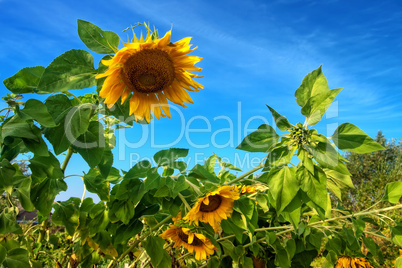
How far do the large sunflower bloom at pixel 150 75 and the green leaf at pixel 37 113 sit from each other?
19 cm

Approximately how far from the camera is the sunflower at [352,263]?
2162mm

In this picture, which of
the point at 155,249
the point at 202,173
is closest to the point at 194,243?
the point at 155,249

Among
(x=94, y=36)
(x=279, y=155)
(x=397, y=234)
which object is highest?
(x=94, y=36)

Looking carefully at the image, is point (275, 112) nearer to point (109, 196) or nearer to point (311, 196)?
point (311, 196)

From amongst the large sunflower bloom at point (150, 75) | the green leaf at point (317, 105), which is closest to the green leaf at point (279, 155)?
the green leaf at point (317, 105)

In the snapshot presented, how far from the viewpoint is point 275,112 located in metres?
1.15

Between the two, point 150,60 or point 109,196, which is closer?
point 150,60

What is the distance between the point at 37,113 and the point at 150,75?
427 millimetres

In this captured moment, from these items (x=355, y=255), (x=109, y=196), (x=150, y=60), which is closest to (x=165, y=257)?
(x=109, y=196)

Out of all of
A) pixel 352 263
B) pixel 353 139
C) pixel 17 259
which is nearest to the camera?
pixel 353 139

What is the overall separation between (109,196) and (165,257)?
0.48 m

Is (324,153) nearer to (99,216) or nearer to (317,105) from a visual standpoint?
(317,105)

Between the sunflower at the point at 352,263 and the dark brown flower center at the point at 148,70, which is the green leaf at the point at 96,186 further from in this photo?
the sunflower at the point at 352,263

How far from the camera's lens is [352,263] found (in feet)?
7.13
